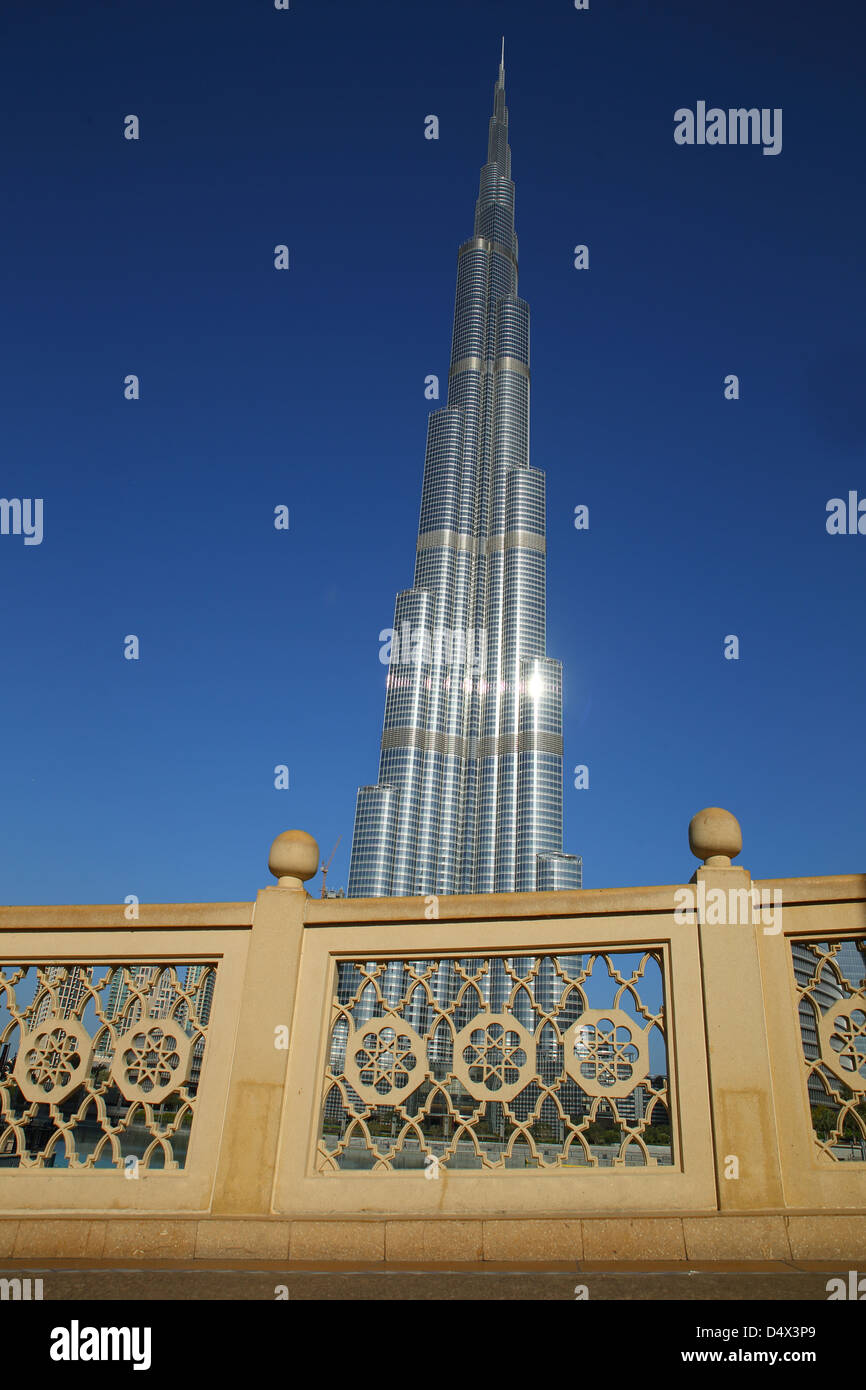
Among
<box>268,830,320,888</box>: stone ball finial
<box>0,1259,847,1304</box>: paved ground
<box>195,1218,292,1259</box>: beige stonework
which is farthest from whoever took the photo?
<box>268,830,320,888</box>: stone ball finial

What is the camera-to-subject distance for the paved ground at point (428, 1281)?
3.06 meters

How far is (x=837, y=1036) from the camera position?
4160 mm

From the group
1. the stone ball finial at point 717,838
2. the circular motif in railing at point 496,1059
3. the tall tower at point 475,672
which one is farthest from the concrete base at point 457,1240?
the tall tower at point 475,672

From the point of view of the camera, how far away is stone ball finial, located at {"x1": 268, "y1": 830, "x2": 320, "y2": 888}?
4.92m

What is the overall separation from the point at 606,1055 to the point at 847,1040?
115 centimetres

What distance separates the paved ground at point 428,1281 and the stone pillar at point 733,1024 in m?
0.37

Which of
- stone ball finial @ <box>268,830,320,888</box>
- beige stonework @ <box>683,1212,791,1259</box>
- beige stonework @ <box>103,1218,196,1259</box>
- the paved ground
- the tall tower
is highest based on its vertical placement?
the tall tower

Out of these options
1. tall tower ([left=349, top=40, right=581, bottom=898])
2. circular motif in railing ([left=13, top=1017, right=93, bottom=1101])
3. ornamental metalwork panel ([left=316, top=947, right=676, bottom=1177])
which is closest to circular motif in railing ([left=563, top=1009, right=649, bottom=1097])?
ornamental metalwork panel ([left=316, top=947, right=676, bottom=1177])

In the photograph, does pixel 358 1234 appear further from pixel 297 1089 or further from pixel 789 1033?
pixel 789 1033

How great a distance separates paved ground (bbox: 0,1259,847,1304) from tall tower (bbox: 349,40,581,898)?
364ft

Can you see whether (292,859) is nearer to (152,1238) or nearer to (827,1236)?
(152,1238)

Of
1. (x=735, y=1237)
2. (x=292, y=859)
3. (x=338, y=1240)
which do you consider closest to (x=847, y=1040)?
(x=735, y=1237)

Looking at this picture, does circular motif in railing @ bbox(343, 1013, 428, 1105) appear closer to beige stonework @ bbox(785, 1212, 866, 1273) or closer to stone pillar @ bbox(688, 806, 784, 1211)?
stone pillar @ bbox(688, 806, 784, 1211)
